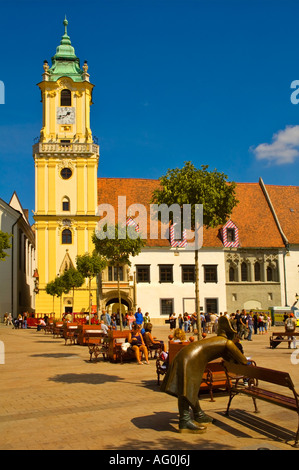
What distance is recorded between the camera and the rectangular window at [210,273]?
4734 cm

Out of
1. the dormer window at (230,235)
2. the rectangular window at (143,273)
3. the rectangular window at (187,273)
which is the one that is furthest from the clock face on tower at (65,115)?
the dormer window at (230,235)

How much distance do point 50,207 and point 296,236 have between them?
2356 centimetres

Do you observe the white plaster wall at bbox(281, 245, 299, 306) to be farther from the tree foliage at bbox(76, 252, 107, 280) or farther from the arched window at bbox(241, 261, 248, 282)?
the tree foliage at bbox(76, 252, 107, 280)

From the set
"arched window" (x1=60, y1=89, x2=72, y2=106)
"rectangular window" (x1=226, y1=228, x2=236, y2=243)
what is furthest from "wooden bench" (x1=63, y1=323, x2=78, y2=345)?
"arched window" (x1=60, y1=89, x2=72, y2=106)

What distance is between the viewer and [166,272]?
46.8 m

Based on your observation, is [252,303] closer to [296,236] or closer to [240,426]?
[296,236]

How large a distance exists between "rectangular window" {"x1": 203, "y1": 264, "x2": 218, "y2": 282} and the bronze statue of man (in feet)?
128

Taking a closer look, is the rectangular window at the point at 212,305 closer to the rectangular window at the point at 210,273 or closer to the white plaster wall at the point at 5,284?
the rectangular window at the point at 210,273

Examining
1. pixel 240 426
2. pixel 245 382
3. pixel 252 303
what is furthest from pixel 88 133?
pixel 240 426

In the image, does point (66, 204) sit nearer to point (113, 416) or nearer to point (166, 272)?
point (166, 272)

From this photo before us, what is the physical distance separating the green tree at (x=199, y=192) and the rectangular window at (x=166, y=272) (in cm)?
3266

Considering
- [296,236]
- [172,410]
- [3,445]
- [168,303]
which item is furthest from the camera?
[296,236]

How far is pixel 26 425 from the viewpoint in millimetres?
8391

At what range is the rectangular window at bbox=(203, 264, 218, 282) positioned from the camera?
1864 inches
